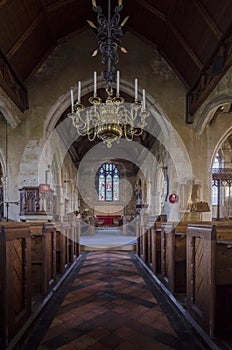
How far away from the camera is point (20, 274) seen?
9.04ft

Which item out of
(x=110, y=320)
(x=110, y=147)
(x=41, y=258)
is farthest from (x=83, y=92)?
(x=110, y=320)

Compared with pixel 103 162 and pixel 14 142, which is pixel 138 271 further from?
pixel 103 162

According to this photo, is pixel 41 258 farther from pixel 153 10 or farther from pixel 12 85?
pixel 153 10

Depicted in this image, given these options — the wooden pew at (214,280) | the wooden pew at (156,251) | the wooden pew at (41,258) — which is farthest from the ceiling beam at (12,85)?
the wooden pew at (214,280)

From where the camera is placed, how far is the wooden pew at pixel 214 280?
7.91 ft

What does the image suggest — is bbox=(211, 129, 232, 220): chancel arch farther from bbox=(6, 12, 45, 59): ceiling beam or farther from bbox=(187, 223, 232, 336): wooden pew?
bbox=(187, 223, 232, 336): wooden pew

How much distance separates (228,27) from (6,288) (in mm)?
5571

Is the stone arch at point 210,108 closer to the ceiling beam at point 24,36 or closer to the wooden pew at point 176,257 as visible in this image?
the wooden pew at point 176,257

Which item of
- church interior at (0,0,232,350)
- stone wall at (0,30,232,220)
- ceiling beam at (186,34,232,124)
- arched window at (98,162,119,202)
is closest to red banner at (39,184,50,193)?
church interior at (0,0,232,350)

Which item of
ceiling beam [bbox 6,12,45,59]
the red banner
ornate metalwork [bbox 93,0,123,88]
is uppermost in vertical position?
ceiling beam [bbox 6,12,45,59]

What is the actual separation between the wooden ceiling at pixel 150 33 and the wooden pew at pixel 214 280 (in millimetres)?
4131

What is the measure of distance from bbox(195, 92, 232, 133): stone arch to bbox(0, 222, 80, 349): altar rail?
437 centimetres

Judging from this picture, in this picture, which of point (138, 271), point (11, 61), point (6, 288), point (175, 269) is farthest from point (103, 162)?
point (6, 288)

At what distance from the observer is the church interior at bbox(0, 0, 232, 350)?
2557 mm
